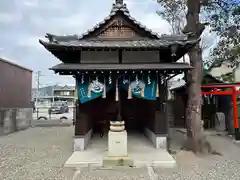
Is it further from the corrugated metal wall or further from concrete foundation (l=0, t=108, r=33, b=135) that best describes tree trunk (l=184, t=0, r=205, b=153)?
the corrugated metal wall

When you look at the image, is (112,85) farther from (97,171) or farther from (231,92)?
(231,92)

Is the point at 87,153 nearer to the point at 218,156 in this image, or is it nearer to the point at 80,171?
the point at 80,171

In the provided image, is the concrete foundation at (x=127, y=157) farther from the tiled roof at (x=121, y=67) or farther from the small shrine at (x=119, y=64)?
the tiled roof at (x=121, y=67)

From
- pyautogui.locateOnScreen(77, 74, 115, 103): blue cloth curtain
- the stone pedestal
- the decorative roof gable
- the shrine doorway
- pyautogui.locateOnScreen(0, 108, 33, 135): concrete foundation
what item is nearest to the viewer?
the stone pedestal

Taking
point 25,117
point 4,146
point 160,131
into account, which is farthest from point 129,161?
point 25,117

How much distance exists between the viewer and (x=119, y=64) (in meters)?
7.47

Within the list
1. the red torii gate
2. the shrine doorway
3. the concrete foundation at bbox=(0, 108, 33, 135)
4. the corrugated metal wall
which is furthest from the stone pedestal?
the corrugated metal wall

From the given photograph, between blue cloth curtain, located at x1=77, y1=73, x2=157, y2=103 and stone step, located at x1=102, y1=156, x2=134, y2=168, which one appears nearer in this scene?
stone step, located at x1=102, y1=156, x2=134, y2=168

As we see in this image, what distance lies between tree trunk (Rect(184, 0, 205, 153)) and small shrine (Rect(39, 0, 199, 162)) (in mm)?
714

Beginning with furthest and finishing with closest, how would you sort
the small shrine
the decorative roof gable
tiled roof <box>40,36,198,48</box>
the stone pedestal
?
the decorative roof gable
tiled roof <box>40,36,198,48</box>
the small shrine
the stone pedestal

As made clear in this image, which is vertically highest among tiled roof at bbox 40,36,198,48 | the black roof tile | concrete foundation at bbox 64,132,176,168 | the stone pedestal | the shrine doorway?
tiled roof at bbox 40,36,198,48

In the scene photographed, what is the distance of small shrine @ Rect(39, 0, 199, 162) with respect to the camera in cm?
694

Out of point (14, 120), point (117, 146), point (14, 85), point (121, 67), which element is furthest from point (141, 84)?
point (14, 85)

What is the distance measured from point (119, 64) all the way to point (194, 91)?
3.05 metres
